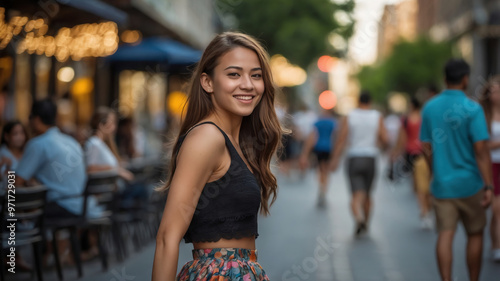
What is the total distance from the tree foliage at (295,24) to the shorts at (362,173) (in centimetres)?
2774

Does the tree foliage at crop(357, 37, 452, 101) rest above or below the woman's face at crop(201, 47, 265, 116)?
above

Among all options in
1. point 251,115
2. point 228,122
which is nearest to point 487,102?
point 251,115

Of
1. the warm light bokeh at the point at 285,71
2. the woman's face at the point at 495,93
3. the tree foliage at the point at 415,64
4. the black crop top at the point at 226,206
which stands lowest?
the black crop top at the point at 226,206

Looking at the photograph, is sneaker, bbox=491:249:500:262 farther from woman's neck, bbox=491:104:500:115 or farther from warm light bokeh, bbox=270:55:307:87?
warm light bokeh, bbox=270:55:307:87

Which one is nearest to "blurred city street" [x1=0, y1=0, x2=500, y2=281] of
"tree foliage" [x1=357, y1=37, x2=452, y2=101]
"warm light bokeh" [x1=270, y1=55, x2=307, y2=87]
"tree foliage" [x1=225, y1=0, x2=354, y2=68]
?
"tree foliage" [x1=225, y1=0, x2=354, y2=68]

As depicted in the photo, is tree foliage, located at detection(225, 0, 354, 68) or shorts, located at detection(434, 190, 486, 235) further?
tree foliage, located at detection(225, 0, 354, 68)

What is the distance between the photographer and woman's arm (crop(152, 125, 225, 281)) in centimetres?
264

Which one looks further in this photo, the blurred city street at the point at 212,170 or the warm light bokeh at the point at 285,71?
the warm light bokeh at the point at 285,71

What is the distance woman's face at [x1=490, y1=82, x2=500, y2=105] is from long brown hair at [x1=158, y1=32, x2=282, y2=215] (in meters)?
5.72

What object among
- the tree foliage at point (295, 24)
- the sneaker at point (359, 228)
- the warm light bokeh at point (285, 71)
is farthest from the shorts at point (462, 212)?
the warm light bokeh at point (285, 71)

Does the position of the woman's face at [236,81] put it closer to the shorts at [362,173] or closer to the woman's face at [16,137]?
the woman's face at [16,137]

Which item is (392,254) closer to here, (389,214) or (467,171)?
(467,171)

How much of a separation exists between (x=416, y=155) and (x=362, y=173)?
93.8 inches

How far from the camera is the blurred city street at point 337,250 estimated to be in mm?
8062
